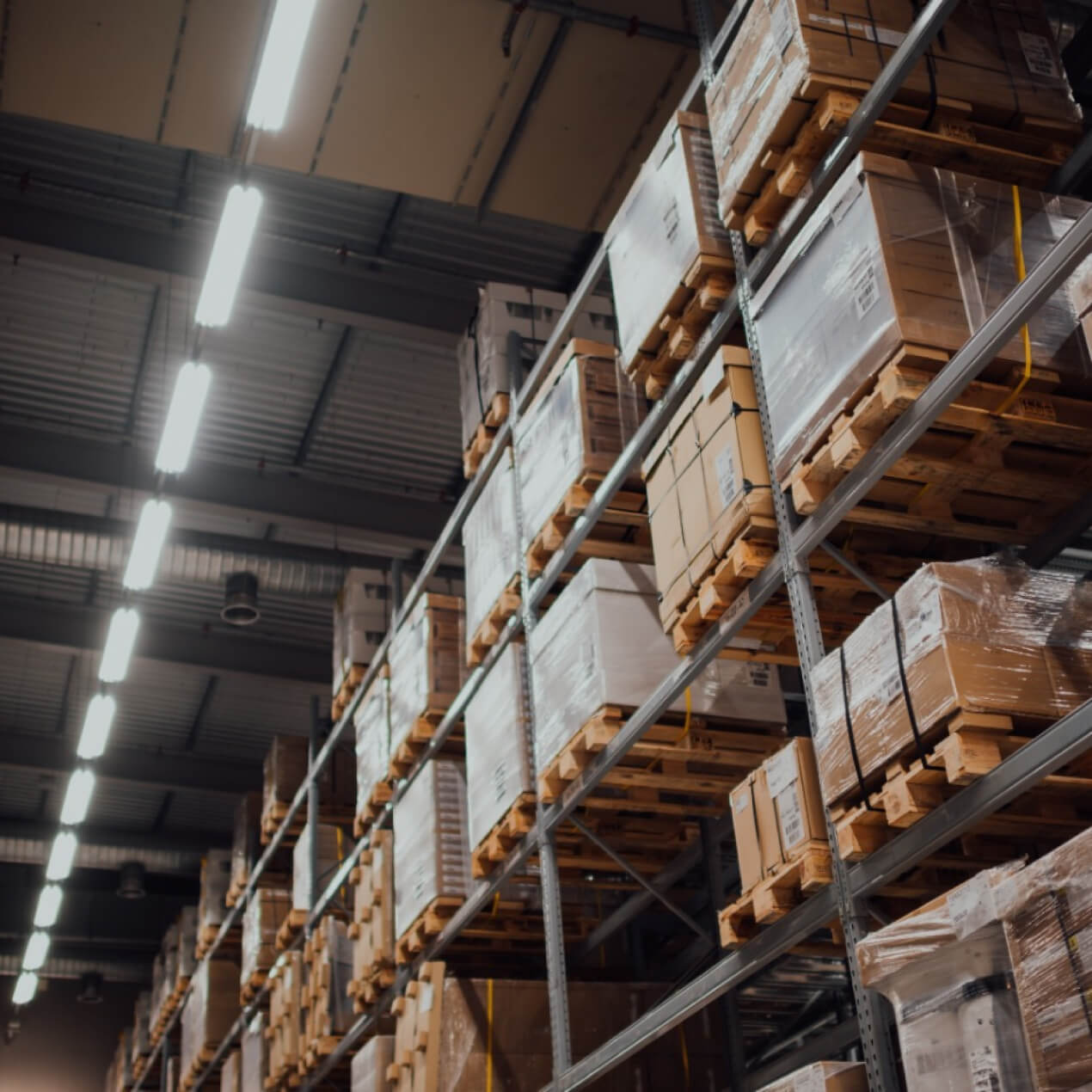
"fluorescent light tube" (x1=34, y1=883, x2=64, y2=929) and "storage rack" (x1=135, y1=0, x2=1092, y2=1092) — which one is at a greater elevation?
"fluorescent light tube" (x1=34, y1=883, x2=64, y2=929)

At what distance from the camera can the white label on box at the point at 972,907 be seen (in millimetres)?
3832

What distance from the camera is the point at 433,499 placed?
13.8 meters

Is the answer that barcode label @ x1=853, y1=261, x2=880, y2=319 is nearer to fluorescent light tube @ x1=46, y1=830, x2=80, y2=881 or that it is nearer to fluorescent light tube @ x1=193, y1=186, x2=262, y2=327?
fluorescent light tube @ x1=193, y1=186, x2=262, y2=327

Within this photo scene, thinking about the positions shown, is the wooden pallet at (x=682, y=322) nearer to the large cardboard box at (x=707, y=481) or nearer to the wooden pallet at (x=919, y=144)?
the large cardboard box at (x=707, y=481)

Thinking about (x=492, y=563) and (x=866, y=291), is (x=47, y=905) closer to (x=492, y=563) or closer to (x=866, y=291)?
(x=492, y=563)

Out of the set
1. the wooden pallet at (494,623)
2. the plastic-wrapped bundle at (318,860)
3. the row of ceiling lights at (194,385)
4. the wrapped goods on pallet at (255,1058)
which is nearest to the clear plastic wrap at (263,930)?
the wrapped goods on pallet at (255,1058)

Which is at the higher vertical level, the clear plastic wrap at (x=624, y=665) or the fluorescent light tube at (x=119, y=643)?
the fluorescent light tube at (x=119, y=643)

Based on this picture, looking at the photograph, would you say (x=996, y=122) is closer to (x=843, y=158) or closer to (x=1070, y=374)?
(x=843, y=158)

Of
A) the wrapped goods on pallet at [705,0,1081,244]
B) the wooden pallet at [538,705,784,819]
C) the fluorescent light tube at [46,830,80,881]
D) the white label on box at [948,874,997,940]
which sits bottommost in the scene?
the white label on box at [948,874,997,940]

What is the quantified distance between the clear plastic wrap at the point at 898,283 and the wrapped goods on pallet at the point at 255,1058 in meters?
9.40

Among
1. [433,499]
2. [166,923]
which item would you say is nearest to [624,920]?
[433,499]

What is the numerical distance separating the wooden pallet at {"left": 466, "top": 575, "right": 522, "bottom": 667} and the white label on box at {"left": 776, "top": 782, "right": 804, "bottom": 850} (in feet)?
10.1

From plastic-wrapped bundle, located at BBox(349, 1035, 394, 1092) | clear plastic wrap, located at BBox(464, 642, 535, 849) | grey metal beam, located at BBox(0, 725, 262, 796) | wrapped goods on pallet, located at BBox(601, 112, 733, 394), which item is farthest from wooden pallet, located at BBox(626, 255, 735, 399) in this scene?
grey metal beam, located at BBox(0, 725, 262, 796)

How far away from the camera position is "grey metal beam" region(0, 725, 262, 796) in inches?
682
